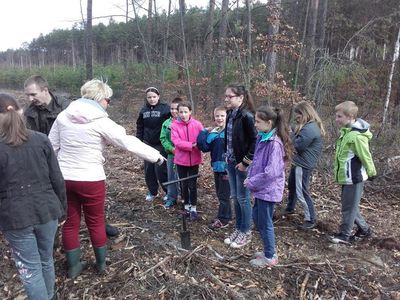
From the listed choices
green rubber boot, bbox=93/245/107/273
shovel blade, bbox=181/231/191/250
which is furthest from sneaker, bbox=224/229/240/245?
green rubber boot, bbox=93/245/107/273

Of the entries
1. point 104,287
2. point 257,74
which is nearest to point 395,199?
point 257,74

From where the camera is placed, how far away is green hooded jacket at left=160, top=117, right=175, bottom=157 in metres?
5.31

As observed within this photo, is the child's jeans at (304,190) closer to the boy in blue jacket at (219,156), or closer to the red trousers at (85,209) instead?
the boy in blue jacket at (219,156)

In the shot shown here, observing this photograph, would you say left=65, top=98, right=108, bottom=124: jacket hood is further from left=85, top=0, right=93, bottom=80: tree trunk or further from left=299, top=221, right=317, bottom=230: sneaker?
left=85, top=0, right=93, bottom=80: tree trunk

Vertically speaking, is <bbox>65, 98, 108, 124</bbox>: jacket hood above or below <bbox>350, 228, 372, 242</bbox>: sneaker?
above

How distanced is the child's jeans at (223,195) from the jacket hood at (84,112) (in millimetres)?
1944

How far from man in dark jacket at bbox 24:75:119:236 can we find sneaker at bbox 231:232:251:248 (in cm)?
243

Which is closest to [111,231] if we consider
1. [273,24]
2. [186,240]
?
[186,240]

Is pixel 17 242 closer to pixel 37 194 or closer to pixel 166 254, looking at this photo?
pixel 37 194

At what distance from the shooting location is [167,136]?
5367 millimetres

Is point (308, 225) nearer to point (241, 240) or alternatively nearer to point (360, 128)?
point (241, 240)

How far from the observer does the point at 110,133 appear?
10.9 ft

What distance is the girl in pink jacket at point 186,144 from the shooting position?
4.87 metres

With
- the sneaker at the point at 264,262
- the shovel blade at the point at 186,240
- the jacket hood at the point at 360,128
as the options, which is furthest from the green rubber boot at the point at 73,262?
the jacket hood at the point at 360,128
